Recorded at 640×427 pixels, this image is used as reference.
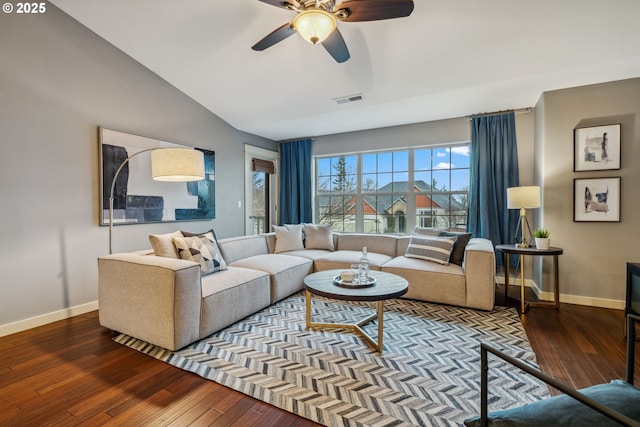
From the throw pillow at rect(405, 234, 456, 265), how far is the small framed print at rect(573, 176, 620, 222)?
4.39ft

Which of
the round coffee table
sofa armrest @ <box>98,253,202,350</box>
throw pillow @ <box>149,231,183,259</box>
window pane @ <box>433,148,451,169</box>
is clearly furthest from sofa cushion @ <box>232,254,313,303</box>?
window pane @ <box>433,148,451,169</box>

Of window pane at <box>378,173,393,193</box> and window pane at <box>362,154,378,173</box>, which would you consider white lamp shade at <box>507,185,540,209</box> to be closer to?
window pane at <box>378,173,393,193</box>

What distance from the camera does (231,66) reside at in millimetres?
3232

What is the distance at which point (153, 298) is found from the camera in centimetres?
217

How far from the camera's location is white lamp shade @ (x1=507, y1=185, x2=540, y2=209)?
313 cm

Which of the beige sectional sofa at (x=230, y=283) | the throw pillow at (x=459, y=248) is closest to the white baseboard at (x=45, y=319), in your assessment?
the beige sectional sofa at (x=230, y=283)

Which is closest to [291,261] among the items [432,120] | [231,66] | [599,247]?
[231,66]

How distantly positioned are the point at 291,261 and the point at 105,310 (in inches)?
71.8

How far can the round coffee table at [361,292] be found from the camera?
215 cm

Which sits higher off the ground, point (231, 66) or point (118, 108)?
point (231, 66)

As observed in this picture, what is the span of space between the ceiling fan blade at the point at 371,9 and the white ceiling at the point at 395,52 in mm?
637

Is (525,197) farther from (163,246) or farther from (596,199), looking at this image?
(163,246)

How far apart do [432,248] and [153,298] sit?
2847 mm

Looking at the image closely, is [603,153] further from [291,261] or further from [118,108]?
[118,108]
